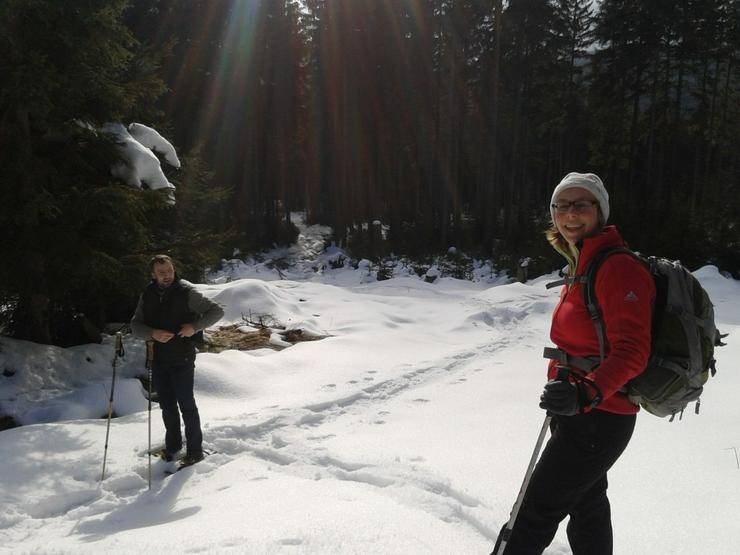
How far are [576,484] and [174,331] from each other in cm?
385

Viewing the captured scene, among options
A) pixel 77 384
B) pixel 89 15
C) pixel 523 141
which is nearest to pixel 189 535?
pixel 77 384

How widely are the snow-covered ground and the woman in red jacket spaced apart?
0.77 metres

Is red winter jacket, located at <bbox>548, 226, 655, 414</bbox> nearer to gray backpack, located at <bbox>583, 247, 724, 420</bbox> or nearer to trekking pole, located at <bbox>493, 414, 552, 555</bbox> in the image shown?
gray backpack, located at <bbox>583, 247, 724, 420</bbox>

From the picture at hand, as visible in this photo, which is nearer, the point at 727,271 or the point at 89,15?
the point at 89,15

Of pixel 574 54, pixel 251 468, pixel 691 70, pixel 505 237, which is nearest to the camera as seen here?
pixel 251 468

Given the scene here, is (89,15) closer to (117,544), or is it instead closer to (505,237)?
(117,544)

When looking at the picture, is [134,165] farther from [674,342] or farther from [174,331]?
[674,342]

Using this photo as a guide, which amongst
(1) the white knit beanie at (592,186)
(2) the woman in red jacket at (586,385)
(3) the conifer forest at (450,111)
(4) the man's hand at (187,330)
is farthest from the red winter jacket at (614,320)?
Result: (3) the conifer forest at (450,111)

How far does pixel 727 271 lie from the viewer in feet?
53.0

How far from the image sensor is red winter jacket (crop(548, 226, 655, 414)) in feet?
6.72

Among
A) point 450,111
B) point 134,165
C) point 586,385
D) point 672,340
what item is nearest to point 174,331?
point 134,165

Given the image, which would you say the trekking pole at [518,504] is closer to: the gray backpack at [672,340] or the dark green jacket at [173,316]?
the gray backpack at [672,340]

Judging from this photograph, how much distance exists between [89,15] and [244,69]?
2465cm

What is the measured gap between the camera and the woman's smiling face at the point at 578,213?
7.93ft
